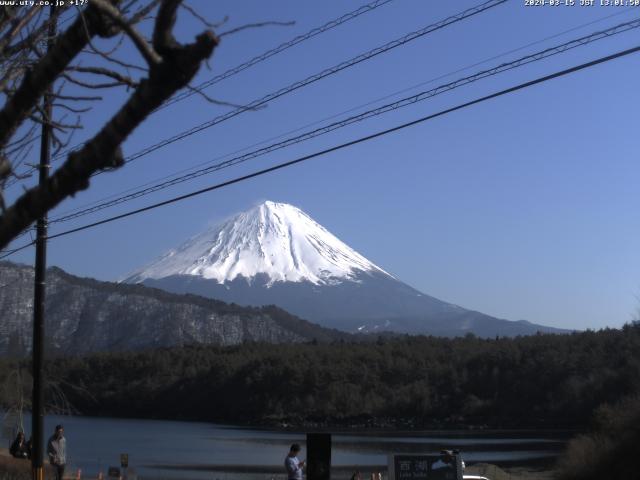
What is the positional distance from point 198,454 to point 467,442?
19.3 meters

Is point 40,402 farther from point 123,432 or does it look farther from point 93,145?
point 123,432

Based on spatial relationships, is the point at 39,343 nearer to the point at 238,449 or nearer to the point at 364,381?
the point at 238,449

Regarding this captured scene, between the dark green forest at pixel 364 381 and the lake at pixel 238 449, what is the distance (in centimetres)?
660

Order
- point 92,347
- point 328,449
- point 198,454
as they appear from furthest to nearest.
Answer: point 92,347 → point 198,454 → point 328,449

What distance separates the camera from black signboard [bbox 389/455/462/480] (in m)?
15.6

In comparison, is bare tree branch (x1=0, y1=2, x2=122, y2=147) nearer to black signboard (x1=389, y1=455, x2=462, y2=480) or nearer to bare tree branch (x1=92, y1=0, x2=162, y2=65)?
bare tree branch (x1=92, y1=0, x2=162, y2=65)

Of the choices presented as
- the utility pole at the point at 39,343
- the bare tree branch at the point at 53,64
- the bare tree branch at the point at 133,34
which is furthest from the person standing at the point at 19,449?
the bare tree branch at the point at 133,34

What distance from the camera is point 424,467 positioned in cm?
1572

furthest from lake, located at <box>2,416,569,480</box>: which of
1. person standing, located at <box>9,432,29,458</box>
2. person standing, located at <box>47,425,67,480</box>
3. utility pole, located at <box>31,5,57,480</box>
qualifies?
utility pole, located at <box>31,5,57,480</box>

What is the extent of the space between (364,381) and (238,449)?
1737 inches

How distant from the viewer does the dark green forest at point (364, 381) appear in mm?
83062

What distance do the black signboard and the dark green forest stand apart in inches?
2495

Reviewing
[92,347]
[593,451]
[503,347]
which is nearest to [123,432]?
[503,347]

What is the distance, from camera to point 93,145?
477cm
